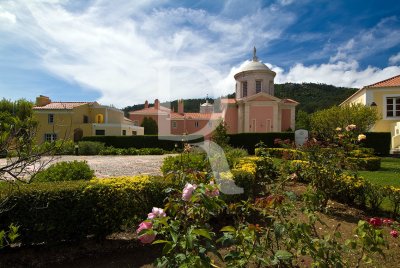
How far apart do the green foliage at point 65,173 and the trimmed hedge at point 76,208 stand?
8.52 ft

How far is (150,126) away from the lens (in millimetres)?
44062

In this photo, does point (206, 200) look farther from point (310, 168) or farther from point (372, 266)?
point (310, 168)

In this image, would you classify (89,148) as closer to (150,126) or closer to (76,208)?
(150,126)

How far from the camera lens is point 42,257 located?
4.07m

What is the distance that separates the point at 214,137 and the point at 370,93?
71.1 ft

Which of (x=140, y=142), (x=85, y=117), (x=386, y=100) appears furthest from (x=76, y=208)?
(x=85, y=117)

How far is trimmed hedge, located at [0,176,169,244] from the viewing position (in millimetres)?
3855

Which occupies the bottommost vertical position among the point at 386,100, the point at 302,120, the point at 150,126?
the point at 150,126

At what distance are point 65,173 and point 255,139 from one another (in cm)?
1979

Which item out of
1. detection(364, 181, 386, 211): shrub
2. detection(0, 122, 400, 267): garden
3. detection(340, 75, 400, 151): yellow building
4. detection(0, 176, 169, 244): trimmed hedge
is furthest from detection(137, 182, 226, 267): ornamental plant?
detection(340, 75, 400, 151): yellow building

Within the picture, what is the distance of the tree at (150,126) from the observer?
4378cm

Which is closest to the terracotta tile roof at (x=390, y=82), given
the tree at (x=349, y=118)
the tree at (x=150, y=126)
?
the tree at (x=349, y=118)

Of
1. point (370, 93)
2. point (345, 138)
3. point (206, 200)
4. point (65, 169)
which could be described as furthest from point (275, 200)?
point (370, 93)

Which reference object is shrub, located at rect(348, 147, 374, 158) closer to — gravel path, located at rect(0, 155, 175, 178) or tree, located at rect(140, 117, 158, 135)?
gravel path, located at rect(0, 155, 175, 178)
